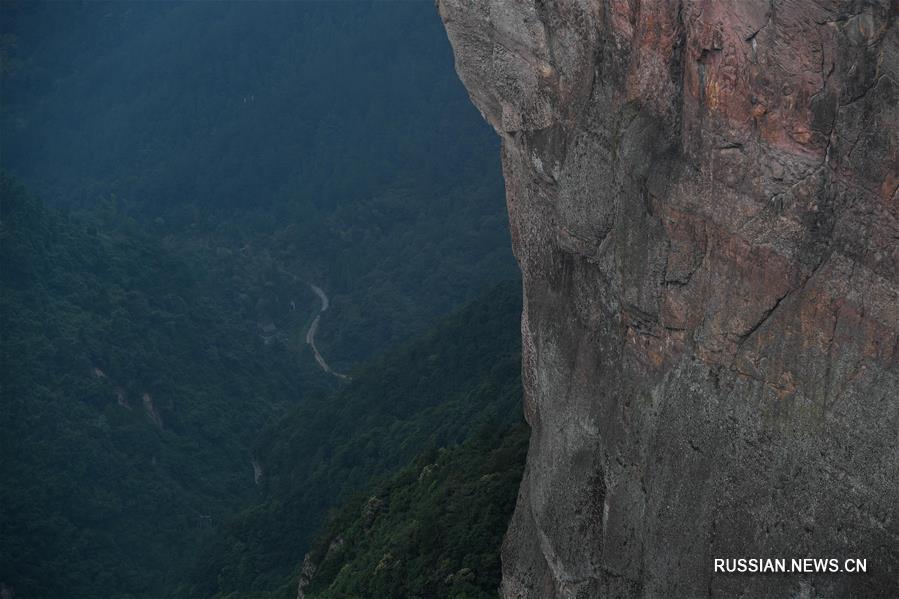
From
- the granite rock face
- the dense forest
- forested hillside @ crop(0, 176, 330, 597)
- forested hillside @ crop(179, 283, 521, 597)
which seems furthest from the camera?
forested hillside @ crop(0, 176, 330, 597)

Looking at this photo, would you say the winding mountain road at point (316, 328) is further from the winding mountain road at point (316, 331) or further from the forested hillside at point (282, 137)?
the forested hillside at point (282, 137)

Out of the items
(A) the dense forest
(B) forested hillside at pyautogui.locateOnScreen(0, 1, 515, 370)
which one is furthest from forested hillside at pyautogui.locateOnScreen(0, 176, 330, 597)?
(B) forested hillside at pyautogui.locateOnScreen(0, 1, 515, 370)

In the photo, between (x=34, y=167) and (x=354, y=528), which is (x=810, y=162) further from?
(x=34, y=167)

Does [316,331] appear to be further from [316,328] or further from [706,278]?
[706,278]

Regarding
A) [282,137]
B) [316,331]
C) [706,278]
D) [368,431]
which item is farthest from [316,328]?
[706,278]

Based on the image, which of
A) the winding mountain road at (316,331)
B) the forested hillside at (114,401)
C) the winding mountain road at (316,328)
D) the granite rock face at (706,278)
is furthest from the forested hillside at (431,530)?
the winding mountain road at (316,331)

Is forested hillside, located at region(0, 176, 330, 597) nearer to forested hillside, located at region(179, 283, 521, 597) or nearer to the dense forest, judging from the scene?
the dense forest

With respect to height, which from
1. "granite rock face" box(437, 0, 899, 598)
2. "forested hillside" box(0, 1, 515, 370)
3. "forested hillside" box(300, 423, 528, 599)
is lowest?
"forested hillside" box(0, 1, 515, 370)
